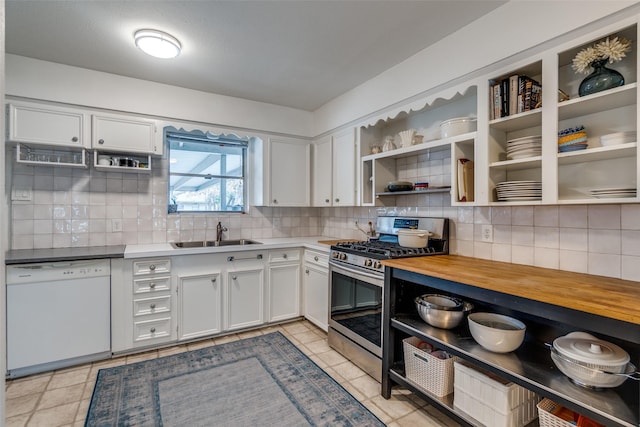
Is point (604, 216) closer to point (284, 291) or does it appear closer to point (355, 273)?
point (355, 273)

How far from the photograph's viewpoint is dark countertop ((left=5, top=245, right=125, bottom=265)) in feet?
7.58

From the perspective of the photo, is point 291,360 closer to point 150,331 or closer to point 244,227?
point 150,331

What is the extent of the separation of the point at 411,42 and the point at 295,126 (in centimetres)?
174

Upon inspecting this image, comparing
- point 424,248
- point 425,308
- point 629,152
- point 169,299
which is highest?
point 629,152

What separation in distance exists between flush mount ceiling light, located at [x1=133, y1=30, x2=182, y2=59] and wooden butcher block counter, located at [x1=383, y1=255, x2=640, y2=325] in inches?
83.7

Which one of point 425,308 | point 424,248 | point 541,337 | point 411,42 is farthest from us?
point 424,248

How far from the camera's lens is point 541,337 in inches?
72.3

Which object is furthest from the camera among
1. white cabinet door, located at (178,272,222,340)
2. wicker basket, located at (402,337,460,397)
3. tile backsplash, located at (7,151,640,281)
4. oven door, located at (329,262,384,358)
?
white cabinet door, located at (178,272,222,340)

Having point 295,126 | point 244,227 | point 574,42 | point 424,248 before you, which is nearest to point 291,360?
point 424,248

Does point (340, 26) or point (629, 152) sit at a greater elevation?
point (340, 26)

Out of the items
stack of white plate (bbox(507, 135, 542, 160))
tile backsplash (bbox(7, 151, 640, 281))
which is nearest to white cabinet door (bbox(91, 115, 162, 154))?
tile backsplash (bbox(7, 151, 640, 281))

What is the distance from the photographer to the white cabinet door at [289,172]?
366 centimetres

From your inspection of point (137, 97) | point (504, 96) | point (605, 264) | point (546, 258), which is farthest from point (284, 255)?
point (605, 264)

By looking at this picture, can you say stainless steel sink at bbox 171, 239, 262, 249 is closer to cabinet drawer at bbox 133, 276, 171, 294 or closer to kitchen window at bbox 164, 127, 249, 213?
kitchen window at bbox 164, 127, 249, 213
